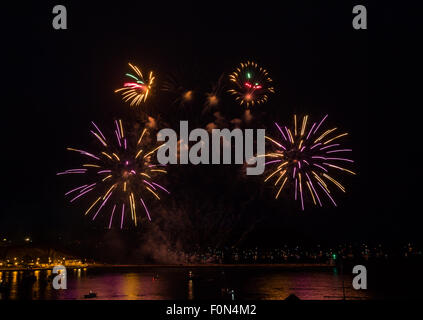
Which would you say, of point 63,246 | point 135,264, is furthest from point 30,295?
point 63,246

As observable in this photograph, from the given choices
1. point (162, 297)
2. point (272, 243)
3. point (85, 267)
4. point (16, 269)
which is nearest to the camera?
point (162, 297)

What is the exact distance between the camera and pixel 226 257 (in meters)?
134

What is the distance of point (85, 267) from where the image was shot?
11456 cm

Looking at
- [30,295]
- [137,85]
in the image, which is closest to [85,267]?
[30,295]
